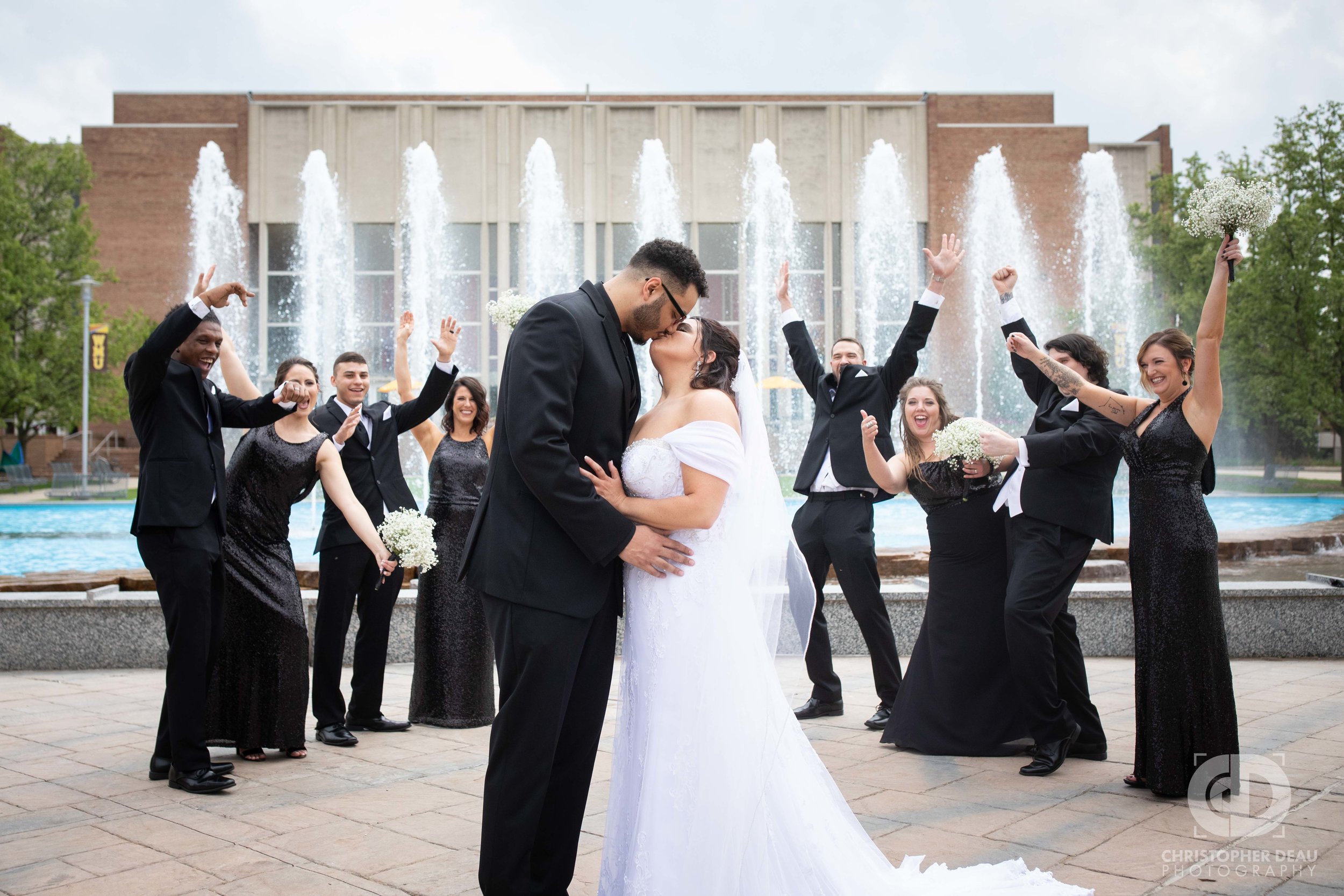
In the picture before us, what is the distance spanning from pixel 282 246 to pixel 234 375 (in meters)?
35.7

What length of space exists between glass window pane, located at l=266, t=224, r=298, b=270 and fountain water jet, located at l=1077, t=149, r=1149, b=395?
28.9m

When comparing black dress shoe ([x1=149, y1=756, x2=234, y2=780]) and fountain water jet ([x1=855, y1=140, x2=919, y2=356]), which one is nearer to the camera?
black dress shoe ([x1=149, y1=756, x2=234, y2=780])

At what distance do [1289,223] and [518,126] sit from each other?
997 inches

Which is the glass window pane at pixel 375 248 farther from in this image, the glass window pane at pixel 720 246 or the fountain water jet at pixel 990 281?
the fountain water jet at pixel 990 281

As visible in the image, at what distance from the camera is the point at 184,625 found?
4773 mm

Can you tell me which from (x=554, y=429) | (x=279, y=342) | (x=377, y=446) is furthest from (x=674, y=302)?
(x=279, y=342)

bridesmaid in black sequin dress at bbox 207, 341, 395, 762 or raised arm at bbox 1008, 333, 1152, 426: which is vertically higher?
raised arm at bbox 1008, 333, 1152, 426

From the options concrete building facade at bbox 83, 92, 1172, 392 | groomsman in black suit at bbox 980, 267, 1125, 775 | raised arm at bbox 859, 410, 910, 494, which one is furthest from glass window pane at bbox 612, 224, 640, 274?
groomsman in black suit at bbox 980, 267, 1125, 775

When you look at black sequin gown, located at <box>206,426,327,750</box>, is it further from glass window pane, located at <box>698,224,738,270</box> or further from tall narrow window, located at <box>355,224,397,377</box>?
glass window pane, located at <box>698,224,738,270</box>

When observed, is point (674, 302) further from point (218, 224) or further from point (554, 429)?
point (218, 224)

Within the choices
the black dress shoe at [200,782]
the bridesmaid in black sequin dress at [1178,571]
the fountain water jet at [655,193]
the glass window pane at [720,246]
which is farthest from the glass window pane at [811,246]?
the black dress shoe at [200,782]

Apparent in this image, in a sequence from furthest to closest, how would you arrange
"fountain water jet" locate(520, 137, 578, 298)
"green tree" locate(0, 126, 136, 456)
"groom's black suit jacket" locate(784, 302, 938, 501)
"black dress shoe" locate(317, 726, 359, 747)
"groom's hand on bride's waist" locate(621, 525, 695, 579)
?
"fountain water jet" locate(520, 137, 578, 298), "green tree" locate(0, 126, 136, 456), "groom's black suit jacket" locate(784, 302, 938, 501), "black dress shoe" locate(317, 726, 359, 747), "groom's hand on bride's waist" locate(621, 525, 695, 579)

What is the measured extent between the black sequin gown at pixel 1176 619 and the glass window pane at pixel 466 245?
35678mm

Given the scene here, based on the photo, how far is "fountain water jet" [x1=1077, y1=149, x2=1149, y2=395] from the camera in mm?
36281
